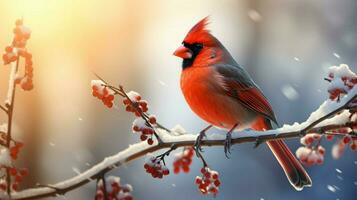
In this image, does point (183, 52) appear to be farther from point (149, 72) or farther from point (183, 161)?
point (149, 72)

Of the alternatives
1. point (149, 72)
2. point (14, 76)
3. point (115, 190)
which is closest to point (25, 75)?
point (14, 76)

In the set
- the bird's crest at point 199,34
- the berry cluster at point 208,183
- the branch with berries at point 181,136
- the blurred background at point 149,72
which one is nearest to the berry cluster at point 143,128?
the branch with berries at point 181,136

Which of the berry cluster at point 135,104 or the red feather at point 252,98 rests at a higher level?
the berry cluster at point 135,104

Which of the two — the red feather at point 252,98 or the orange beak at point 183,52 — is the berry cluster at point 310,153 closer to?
the red feather at point 252,98

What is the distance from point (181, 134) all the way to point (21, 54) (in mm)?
293

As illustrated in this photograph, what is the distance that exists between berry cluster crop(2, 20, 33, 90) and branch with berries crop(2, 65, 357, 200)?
0.34 ft

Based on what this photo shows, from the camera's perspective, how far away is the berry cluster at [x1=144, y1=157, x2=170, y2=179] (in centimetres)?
87

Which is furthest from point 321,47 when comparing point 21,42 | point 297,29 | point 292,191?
point 21,42

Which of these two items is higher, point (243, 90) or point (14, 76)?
point (14, 76)

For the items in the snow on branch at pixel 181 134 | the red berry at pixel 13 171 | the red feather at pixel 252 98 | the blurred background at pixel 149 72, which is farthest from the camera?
the blurred background at pixel 149 72

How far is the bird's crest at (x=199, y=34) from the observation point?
A: 101 centimetres

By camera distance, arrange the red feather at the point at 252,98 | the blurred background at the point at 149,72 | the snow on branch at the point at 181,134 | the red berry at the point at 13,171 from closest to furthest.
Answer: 1. the snow on branch at the point at 181,134
2. the red berry at the point at 13,171
3. the red feather at the point at 252,98
4. the blurred background at the point at 149,72

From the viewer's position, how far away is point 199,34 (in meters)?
1.02

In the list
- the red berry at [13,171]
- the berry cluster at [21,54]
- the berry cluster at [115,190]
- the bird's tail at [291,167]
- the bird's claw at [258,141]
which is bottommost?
the bird's tail at [291,167]
